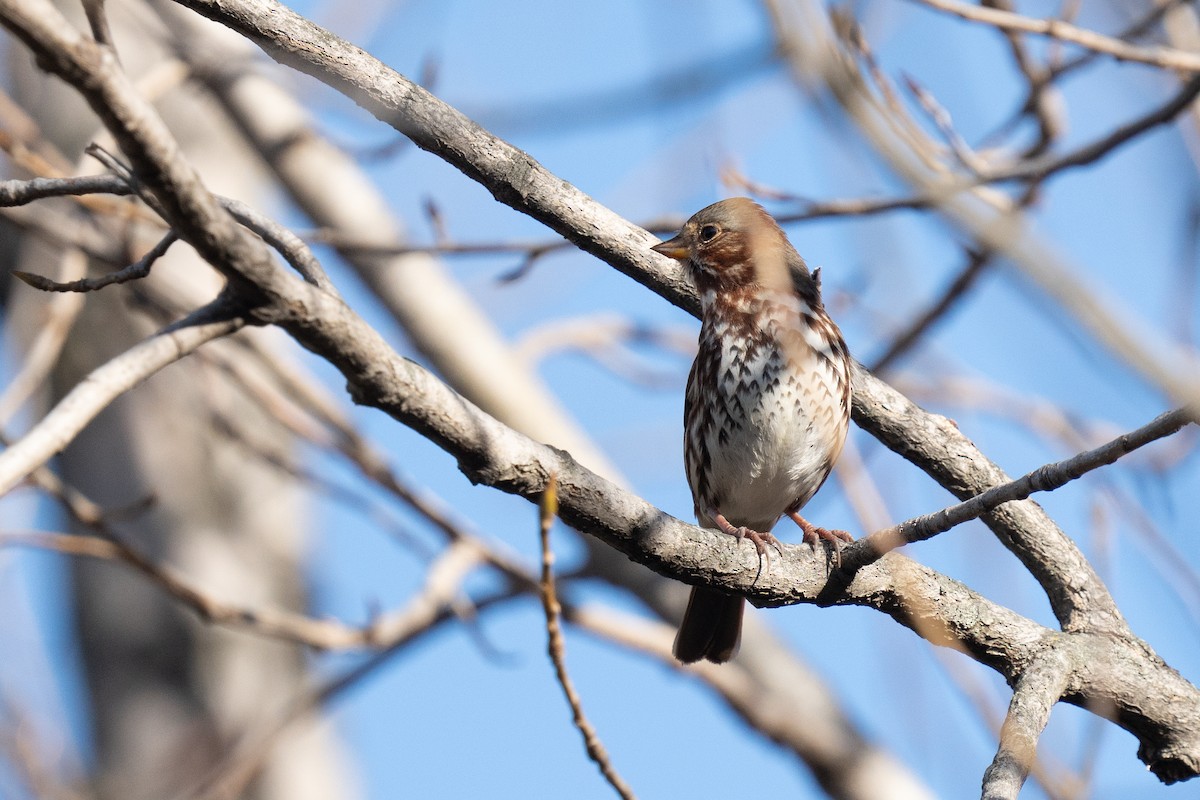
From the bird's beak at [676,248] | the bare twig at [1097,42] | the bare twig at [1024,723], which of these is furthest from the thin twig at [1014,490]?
the bird's beak at [676,248]

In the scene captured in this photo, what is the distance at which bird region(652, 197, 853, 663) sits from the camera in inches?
186

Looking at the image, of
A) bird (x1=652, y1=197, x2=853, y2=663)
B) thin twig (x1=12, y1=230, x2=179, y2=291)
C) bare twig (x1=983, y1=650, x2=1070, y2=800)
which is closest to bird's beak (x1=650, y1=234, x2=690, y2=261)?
bird (x1=652, y1=197, x2=853, y2=663)

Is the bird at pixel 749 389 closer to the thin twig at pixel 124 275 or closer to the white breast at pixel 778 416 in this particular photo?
the white breast at pixel 778 416

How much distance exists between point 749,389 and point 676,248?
619mm

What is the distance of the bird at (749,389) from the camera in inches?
186

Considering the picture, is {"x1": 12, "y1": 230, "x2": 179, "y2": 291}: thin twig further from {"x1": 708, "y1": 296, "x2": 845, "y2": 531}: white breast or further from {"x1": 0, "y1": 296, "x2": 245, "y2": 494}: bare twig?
{"x1": 708, "y1": 296, "x2": 845, "y2": 531}: white breast

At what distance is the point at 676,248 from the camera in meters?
4.85

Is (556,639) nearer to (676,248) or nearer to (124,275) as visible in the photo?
(124,275)

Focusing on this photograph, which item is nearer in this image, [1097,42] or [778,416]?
[1097,42]

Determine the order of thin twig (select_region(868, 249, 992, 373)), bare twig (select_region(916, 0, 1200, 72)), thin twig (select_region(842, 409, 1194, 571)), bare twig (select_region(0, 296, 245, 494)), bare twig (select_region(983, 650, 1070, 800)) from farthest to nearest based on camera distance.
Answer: thin twig (select_region(868, 249, 992, 373))
bare twig (select_region(916, 0, 1200, 72))
bare twig (select_region(983, 650, 1070, 800))
thin twig (select_region(842, 409, 1194, 571))
bare twig (select_region(0, 296, 245, 494))

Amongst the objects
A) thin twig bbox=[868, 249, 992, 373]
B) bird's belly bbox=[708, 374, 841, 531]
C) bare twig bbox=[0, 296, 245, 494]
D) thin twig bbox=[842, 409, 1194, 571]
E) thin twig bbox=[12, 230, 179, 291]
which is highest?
thin twig bbox=[868, 249, 992, 373]

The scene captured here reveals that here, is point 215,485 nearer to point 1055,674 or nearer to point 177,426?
point 177,426

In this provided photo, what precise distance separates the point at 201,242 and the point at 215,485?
6.58 m

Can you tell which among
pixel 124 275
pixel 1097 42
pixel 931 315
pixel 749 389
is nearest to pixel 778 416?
pixel 749 389
